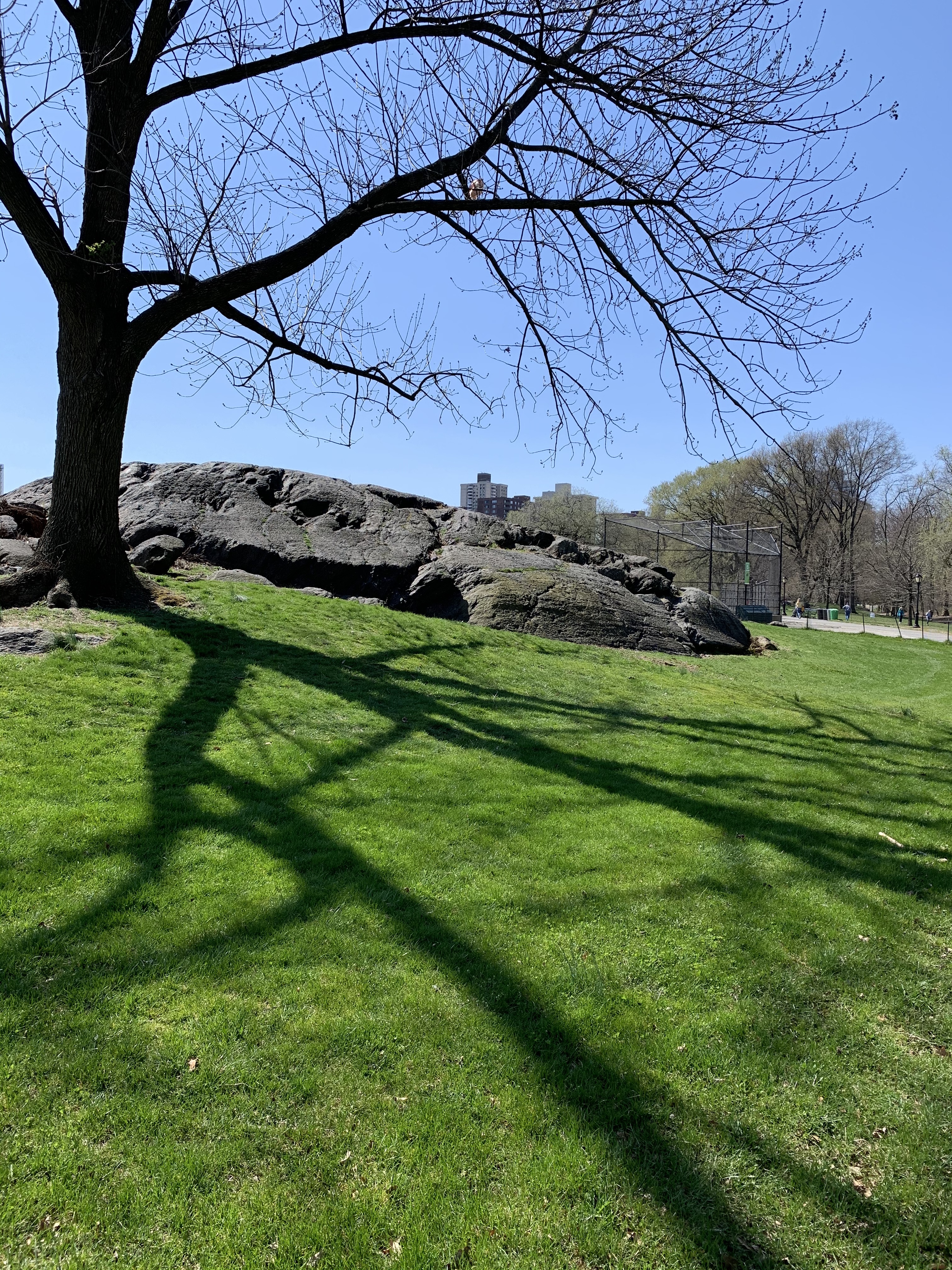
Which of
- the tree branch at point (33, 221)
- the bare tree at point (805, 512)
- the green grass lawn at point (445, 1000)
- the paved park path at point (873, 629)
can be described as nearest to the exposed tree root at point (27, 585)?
the green grass lawn at point (445, 1000)

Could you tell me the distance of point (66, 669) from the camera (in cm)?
670

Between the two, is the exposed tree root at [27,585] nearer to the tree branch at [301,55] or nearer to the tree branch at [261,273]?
the tree branch at [261,273]

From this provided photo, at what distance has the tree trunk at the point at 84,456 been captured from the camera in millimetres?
8305

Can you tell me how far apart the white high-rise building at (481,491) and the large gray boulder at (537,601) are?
8.99m

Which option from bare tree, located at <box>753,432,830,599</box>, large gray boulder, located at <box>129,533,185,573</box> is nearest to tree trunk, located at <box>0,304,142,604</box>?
large gray boulder, located at <box>129,533,185,573</box>

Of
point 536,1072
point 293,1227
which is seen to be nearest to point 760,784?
point 536,1072

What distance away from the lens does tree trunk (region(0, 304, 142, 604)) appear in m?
8.30

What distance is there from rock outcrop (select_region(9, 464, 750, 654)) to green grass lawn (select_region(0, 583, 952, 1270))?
6780 mm

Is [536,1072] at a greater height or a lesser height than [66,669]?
lesser

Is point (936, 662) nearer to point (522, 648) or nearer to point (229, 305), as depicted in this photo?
point (522, 648)

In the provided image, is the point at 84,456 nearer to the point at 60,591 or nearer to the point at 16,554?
the point at 60,591

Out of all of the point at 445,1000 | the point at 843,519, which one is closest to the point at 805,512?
the point at 843,519

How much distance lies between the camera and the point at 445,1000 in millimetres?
3111

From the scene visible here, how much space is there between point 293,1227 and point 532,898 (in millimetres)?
2128
